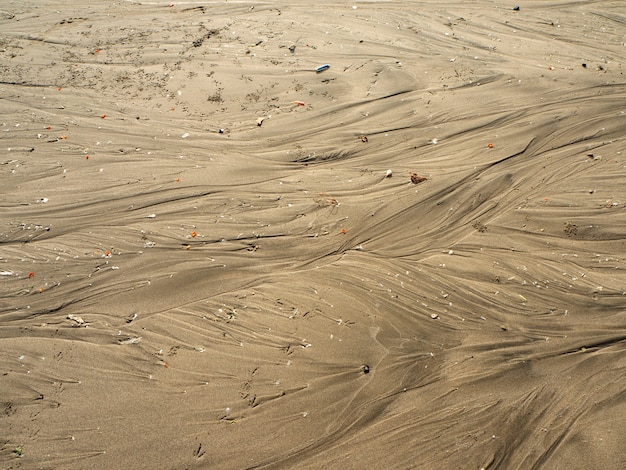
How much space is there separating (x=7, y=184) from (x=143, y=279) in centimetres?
235

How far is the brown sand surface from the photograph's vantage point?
3.72m

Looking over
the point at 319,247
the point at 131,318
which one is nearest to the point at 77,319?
the point at 131,318

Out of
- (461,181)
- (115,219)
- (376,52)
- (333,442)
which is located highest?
(376,52)

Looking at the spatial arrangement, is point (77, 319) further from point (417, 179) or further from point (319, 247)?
point (417, 179)

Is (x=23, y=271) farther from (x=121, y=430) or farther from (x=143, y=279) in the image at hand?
(x=121, y=430)

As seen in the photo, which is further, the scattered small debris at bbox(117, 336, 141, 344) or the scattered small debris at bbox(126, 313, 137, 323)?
the scattered small debris at bbox(126, 313, 137, 323)

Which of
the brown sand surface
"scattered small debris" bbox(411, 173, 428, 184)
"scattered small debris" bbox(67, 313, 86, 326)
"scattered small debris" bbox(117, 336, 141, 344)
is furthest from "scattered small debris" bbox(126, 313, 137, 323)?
"scattered small debris" bbox(411, 173, 428, 184)

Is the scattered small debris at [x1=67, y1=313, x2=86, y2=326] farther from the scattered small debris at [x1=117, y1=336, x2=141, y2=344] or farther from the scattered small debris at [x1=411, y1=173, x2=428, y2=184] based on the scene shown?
the scattered small debris at [x1=411, y1=173, x2=428, y2=184]

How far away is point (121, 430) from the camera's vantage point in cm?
368

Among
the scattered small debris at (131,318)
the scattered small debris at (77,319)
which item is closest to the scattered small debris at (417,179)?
the scattered small debris at (131,318)

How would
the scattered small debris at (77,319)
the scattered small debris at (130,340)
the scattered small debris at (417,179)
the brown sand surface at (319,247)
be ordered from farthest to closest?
the scattered small debris at (417,179) < the scattered small debris at (77,319) < the scattered small debris at (130,340) < the brown sand surface at (319,247)

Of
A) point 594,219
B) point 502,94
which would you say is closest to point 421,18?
point 502,94

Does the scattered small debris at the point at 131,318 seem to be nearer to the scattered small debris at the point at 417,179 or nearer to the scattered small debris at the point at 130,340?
the scattered small debris at the point at 130,340

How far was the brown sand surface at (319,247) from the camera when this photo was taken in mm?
3717
